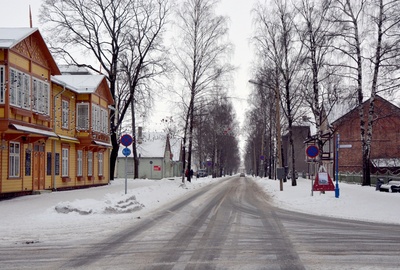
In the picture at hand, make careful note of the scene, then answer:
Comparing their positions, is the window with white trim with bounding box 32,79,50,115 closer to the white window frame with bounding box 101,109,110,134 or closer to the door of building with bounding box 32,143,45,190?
the door of building with bounding box 32,143,45,190

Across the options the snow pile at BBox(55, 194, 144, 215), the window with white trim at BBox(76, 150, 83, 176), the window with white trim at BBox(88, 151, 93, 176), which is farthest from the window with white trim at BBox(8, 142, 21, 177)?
the window with white trim at BBox(88, 151, 93, 176)

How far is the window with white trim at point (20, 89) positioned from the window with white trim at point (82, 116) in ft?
31.3

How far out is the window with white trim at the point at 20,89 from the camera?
71.7 ft

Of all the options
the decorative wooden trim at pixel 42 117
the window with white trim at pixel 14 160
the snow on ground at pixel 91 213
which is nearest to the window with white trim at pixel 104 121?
the decorative wooden trim at pixel 42 117

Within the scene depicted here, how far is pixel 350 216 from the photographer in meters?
18.7

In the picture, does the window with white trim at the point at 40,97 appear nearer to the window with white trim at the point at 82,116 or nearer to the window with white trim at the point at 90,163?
the window with white trim at the point at 82,116

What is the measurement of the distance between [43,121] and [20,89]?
361 cm

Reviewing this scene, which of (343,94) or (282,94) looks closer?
(343,94)

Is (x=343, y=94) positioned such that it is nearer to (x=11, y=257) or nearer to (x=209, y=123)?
(x=11, y=257)

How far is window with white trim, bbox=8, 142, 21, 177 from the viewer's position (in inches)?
918

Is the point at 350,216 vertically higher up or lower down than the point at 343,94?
lower down

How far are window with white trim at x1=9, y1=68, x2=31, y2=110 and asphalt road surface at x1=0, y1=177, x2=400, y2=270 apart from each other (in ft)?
32.0

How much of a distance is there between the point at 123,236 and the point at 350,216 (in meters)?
9.72

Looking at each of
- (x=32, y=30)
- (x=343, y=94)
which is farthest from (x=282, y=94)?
(x=32, y=30)
